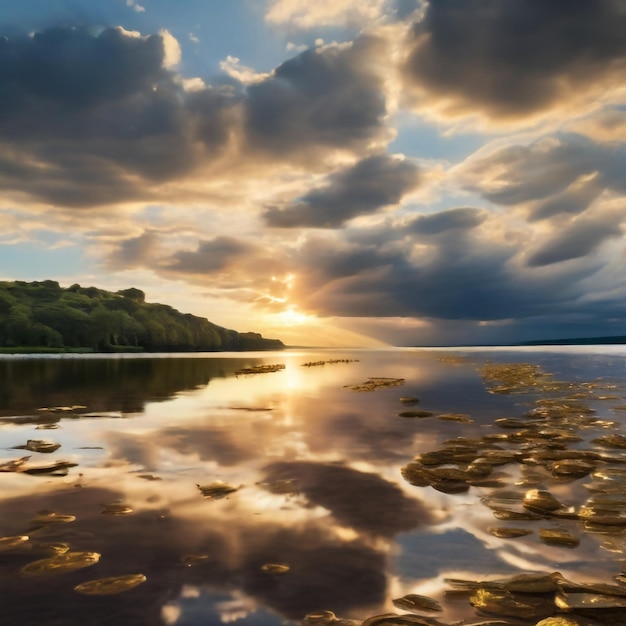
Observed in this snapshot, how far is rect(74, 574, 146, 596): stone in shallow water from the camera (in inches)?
295

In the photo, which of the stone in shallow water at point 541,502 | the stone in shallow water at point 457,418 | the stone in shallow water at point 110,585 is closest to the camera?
the stone in shallow water at point 110,585

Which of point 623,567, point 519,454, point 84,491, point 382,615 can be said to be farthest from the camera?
point 519,454

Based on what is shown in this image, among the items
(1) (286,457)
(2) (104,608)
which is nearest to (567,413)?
(1) (286,457)

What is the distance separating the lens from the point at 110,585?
768cm

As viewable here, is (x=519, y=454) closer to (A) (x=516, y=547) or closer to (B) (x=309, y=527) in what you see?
(A) (x=516, y=547)

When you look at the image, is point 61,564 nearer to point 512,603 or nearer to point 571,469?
point 512,603

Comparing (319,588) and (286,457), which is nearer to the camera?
(319,588)

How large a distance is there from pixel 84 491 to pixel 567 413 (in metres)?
26.6

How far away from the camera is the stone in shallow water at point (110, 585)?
7.49 metres

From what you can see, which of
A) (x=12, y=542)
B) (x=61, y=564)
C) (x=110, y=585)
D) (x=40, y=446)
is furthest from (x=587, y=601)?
(x=40, y=446)

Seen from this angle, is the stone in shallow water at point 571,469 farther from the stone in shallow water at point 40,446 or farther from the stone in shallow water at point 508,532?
the stone in shallow water at point 40,446

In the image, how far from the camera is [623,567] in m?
8.32

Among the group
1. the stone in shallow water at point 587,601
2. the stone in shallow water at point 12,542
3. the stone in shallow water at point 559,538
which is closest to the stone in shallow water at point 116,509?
the stone in shallow water at point 12,542

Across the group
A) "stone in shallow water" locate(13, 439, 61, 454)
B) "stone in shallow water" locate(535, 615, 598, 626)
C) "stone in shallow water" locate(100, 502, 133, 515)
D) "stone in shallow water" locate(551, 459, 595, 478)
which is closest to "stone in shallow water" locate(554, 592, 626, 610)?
"stone in shallow water" locate(535, 615, 598, 626)
